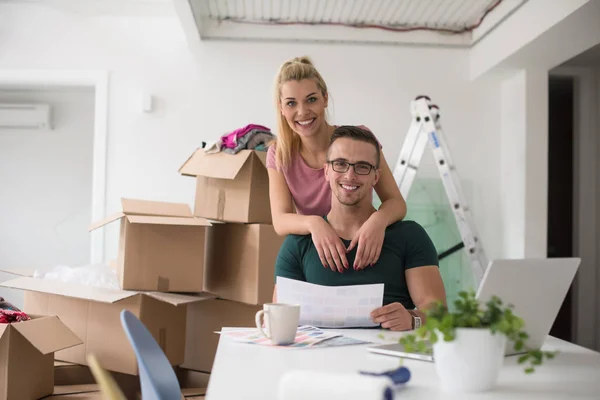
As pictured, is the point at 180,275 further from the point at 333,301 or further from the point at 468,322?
the point at 468,322

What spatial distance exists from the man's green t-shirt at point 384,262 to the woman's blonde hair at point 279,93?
0.43 m

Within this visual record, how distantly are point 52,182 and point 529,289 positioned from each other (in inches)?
164

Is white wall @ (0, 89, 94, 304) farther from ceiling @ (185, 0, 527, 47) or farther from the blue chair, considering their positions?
the blue chair

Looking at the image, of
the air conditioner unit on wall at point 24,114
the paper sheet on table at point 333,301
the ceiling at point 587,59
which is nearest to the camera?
the paper sheet on table at point 333,301

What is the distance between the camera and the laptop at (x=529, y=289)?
A: 1.07 m

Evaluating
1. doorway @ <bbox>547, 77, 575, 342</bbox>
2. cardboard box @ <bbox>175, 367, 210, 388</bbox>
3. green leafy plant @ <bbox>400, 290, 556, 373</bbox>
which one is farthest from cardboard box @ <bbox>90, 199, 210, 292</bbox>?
doorway @ <bbox>547, 77, 575, 342</bbox>

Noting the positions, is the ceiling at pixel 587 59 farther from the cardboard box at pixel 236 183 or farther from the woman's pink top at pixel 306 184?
the woman's pink top at pixel 306 184

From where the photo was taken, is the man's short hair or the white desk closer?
the white desk

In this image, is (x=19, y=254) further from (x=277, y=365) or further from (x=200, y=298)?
(x=277, y=365)

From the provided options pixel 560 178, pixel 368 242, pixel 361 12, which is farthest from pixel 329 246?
pixel 560 178

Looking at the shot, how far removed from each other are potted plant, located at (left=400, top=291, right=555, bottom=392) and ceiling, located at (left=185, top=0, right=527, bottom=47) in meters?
2.98

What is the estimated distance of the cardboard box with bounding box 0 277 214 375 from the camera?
2666 mm

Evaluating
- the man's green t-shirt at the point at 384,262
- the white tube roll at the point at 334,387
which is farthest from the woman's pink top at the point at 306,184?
the white tube roll at the point at 334,387

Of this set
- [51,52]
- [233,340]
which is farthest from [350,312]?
[51,52]
